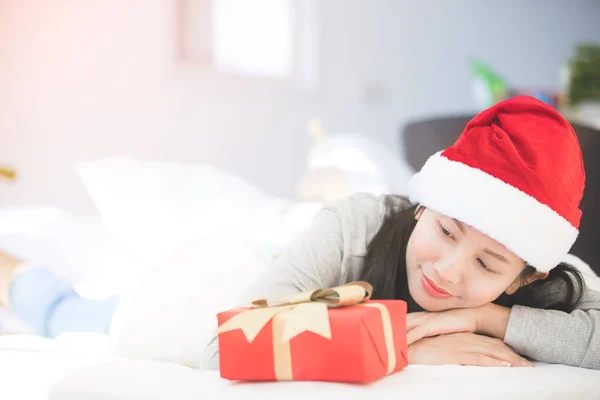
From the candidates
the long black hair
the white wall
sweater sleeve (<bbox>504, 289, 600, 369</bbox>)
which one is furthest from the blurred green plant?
sweater sleeve (<bbox>504, 289, 600, 369</bbox>)

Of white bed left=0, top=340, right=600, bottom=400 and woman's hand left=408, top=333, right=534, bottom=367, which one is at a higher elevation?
white bed left=0, top=340, right=600, bottom=400

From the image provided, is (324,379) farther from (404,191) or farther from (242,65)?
(242,65)

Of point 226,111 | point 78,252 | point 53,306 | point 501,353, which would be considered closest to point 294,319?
point 501,353

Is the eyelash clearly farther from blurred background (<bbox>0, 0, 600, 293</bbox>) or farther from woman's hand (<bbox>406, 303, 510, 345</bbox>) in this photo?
blurred background (<bbox>0, 0, 600, 293</bbox>)

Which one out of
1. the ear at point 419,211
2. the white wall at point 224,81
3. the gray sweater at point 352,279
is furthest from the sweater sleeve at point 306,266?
the white wall at point 224,81

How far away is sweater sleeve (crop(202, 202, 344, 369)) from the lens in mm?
982

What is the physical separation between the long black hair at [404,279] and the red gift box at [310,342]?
29 centimetres

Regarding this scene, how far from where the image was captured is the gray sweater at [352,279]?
3.23 feet

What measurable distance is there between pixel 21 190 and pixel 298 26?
1.57 m

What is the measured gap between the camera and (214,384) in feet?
2.56

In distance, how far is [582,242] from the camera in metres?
1.53

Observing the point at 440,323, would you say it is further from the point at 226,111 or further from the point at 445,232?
the point at 226,111

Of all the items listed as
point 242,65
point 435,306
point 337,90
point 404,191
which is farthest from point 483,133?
point 337,90

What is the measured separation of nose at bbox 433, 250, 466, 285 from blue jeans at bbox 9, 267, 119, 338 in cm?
66
